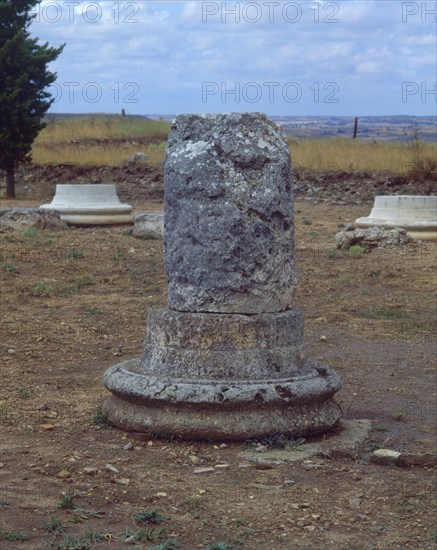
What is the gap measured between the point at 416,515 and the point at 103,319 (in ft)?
17.1

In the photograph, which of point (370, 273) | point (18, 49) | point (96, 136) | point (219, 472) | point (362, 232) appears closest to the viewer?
point (219, 472)

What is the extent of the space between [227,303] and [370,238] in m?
8.40

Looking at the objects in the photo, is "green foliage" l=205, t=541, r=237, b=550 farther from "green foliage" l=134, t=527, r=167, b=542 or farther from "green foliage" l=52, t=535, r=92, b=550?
"green foliage" l=52, t=535, r=92, b=550

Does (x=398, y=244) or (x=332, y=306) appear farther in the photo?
(x=398, y=244)

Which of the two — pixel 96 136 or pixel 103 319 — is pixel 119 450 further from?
pixel 96 136

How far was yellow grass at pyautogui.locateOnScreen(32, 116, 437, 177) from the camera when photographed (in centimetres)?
2286

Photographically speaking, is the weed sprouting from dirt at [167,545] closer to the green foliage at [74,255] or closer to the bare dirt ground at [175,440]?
the bare dirt ground at [175,440]

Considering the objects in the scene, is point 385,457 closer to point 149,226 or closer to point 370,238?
point 370,238

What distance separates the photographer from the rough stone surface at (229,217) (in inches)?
226

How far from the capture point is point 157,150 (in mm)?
28609

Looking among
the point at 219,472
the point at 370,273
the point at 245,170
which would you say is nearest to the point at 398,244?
the point at 370,273

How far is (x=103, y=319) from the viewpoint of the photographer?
9.30 m

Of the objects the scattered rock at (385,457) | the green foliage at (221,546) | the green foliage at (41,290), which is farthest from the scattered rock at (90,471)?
the green foliage at (41,290)

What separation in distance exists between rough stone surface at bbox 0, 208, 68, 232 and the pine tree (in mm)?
7296
